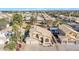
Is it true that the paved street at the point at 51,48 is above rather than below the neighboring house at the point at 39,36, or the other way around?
below

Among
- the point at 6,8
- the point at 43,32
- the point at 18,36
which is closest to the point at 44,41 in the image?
the point at 43,32

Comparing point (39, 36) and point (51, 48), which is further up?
point (39, 36)

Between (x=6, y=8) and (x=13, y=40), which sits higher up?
(x=6, y=8)

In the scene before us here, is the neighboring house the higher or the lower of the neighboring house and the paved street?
the higher
